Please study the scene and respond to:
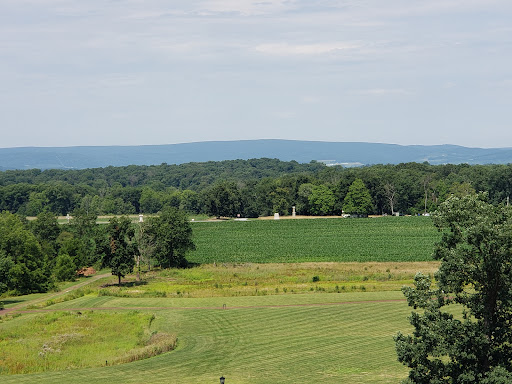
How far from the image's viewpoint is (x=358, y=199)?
435ft

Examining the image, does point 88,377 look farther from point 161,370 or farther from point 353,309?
point 353,309

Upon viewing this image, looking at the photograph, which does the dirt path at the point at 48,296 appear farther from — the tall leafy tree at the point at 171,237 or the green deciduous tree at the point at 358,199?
the green deciduous tree at the point at 358,199

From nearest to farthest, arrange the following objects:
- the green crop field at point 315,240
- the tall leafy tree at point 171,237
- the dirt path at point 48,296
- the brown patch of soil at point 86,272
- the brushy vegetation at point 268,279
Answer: the dirt path at point 48,296
the brushy vegetation at point 268,279
the tall leafy tree at point 171,237
the brown patch of soil at point 86,272
the green crop field at point 315,240

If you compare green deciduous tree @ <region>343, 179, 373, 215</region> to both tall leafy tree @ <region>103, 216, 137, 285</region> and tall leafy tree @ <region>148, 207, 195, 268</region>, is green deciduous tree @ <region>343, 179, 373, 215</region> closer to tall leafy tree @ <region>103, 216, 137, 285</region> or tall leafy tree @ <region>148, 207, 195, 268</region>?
tall leafy tree @ <region>148, 207, 195, 268</region>

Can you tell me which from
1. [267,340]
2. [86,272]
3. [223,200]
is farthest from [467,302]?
[223,200]

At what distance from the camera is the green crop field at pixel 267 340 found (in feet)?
104

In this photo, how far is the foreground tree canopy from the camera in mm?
22594

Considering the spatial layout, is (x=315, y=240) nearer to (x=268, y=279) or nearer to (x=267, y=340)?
(x=268, y=279)

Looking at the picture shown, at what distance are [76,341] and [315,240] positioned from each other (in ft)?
199

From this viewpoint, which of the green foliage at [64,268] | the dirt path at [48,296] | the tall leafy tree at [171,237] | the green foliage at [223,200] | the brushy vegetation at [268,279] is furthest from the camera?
the green foliage at [223,200]

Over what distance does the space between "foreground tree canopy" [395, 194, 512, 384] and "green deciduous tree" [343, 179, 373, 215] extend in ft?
357

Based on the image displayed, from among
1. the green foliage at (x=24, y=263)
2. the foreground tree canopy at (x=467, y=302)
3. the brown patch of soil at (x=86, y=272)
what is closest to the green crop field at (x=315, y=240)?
the brown patch of soil at (x=86, y=272)

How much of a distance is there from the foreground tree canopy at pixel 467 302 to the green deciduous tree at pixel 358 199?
357 feet

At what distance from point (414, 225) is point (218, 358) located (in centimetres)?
8132
